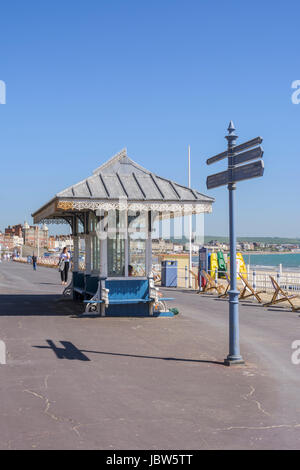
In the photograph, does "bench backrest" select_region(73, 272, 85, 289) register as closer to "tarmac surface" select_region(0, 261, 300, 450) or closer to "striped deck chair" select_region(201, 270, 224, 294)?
"tarmac surface" select_region(0, 261, 300, 450)

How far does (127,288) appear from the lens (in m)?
14.1

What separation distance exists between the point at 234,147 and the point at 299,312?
8.52m

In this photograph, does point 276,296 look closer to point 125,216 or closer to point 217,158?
point 125,216

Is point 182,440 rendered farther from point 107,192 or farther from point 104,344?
point 107,192

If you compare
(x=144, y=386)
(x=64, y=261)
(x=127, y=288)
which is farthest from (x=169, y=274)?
(x=144, y=386)

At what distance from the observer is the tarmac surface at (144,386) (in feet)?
18.0

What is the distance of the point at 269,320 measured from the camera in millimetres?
14570

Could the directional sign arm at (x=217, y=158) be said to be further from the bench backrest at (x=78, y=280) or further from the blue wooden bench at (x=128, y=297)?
the bench backrest at (x=78, y=280)

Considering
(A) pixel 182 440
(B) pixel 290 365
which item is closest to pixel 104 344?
(B) pixel 290 365

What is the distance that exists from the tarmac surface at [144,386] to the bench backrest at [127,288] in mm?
805

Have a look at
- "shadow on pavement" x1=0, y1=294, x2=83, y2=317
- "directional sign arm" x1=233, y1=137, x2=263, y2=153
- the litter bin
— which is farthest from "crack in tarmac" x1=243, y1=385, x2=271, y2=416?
the litter bin

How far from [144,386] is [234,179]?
3.60 m

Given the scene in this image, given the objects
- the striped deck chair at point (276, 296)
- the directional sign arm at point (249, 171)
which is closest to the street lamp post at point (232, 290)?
the directional sign arm at point (249, 171)

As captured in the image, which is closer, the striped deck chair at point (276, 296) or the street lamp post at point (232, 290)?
the street lamp post at point (232, 290)
